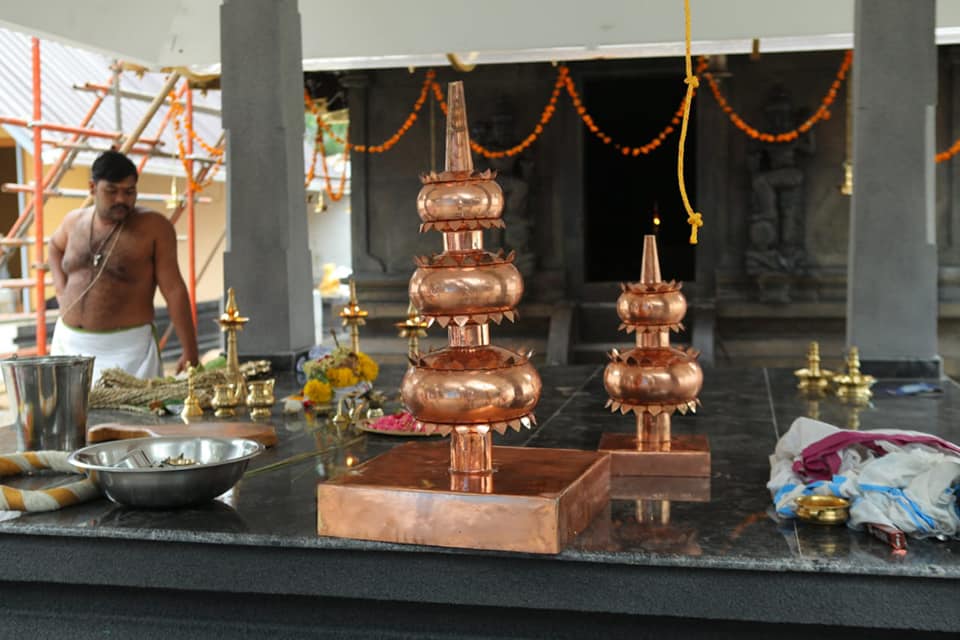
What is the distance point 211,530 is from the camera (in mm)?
2322

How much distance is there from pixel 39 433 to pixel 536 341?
862 centimetres

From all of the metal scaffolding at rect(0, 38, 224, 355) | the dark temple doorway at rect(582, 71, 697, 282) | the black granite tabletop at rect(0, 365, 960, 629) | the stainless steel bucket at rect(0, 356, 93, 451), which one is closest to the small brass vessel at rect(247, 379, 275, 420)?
the black granite tabletop at rect(0, 365, 960, 629)

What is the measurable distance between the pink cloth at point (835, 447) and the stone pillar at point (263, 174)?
150 inches

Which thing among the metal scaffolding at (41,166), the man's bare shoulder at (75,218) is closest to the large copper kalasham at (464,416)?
the man's bare shoulder at (75,218)

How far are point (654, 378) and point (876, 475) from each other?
0.59m

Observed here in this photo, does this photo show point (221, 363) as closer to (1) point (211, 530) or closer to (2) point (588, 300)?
(1) point (211, 530)

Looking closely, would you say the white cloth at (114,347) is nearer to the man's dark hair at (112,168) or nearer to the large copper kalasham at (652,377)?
the man's dark hair at (112,168)

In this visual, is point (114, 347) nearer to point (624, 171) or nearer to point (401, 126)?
point (401, 126)

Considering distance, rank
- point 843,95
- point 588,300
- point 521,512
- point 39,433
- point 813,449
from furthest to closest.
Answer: point 588,300 < point 843,95 < point 39,433 < point 813,449 < point 521,512

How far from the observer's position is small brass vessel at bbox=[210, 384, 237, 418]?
4.08 meters

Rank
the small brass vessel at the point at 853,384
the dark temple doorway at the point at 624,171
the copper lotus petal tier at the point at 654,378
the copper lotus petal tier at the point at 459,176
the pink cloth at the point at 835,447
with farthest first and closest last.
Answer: the dark temple doorway at the point at 624,171
the small brass vessel at the point at 853,384
the copper lotus petal tier at the point at 654,378
the pink cloth at the point at 835,447
the copper lotus petal tier at the point at 459,176

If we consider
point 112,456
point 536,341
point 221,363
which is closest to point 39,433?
point 112,456

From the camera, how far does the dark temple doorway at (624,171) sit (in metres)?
12.4

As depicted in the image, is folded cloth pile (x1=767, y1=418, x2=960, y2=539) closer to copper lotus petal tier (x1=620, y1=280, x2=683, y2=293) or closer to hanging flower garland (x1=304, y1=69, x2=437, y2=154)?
copper lotus petal tier (x1=620, y1=280, x2=683, y2=293)
